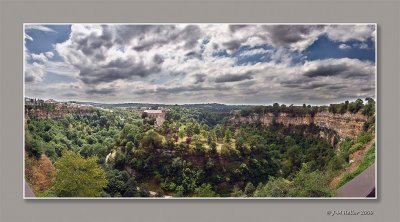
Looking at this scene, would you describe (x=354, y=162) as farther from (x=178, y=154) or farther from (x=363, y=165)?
(x=178, y=154)

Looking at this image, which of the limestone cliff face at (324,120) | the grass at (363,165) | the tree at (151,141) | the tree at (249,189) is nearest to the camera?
the grass at (363,165)

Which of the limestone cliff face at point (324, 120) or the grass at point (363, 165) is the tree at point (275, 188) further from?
the limestone cliff face at point (324, 120)

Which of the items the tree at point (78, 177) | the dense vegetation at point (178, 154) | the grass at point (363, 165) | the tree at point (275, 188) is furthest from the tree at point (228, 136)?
the tree at point (78, 177)

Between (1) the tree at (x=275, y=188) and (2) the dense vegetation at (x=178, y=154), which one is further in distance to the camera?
(2) the dense vegetation at (x=178, y=154)

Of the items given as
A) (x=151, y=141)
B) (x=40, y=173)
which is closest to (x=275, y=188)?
(x=151, y=141)

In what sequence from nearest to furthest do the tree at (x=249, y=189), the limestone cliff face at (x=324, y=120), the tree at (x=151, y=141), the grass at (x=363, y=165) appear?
1. the grass at (x=363, y=165)
2. the tree at (x=249, y=189)
3. the limestone cliff face at (x=324, y=120)
4. the tree at (x=151, y=141)

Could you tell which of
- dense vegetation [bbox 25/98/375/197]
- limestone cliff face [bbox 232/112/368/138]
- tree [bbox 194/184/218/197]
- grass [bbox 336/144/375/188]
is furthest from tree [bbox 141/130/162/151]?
grass [bbox 336/144/375/188]
